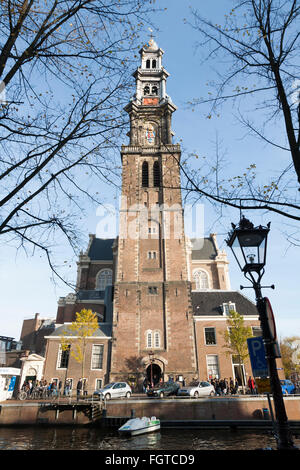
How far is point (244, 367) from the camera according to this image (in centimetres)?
2773

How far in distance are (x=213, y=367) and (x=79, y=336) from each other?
44.5ft

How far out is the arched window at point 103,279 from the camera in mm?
40572

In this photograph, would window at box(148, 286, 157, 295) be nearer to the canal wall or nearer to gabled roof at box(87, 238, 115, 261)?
the canal wall

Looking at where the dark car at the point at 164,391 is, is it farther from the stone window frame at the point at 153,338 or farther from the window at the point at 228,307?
the window at the point at 228,307

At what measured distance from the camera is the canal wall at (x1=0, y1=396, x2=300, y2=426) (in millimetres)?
17859

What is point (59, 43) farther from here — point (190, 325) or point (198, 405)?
point (190, 325)

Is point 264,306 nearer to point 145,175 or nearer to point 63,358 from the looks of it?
point 63,358

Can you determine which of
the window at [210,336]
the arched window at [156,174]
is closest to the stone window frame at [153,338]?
the window at [210,336]

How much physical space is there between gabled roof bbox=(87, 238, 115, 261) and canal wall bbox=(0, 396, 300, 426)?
957 inches

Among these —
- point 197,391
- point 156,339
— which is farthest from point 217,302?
point 197,391

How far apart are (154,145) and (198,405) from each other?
99.3 ft

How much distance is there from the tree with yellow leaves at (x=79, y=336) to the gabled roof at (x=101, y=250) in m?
14.7

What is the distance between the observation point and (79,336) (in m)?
28.3
